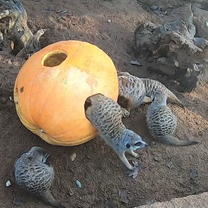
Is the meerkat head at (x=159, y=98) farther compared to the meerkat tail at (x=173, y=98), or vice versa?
the meerkat tail at (x=173, y=98)

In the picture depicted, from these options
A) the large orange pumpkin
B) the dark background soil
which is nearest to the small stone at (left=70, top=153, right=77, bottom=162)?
the dark background soil

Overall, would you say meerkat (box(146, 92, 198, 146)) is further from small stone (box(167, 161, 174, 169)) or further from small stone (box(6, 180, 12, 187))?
small stone (box(6, 180, 12, 187))

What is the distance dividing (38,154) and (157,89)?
100 centimetres

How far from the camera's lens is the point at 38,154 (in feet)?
8.41

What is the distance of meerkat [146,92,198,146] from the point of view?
9.21 feet

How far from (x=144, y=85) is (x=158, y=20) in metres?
1.23

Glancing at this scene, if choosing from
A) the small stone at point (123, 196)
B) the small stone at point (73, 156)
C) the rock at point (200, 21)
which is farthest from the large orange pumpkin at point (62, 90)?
the rock at point (200, 21)

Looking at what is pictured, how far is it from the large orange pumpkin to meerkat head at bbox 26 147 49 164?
0.08 meters

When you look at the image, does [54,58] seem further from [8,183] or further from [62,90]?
[8,183]

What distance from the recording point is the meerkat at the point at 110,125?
2.52 meters

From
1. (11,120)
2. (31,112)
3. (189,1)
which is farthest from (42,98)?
(189,1)

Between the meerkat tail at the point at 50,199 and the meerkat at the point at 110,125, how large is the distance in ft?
1.52

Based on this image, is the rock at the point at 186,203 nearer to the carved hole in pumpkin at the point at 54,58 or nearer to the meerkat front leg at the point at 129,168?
the meerkat front leg at the point at 129,168

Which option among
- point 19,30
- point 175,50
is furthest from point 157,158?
point 19,30
